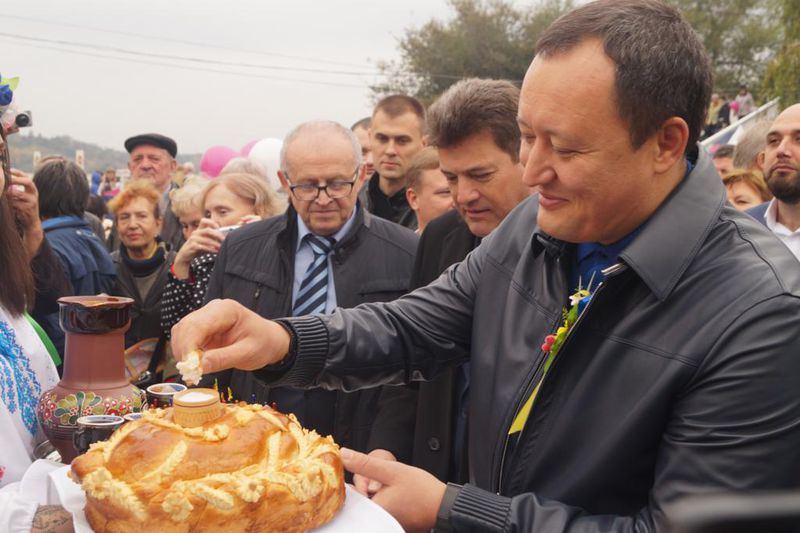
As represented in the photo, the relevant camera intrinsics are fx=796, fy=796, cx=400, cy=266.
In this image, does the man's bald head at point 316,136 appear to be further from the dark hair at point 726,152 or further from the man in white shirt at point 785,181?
the dark hair at point 726,152

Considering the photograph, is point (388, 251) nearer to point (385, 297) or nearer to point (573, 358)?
point (385, 297)

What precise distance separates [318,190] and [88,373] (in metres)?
1.89

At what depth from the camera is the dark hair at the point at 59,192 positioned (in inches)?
237

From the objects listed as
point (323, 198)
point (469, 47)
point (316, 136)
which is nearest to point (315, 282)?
point (323, 198)

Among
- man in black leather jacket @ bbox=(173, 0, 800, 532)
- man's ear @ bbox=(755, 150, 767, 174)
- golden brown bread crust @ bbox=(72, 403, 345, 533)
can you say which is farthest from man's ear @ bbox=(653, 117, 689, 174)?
man's ear @ bbox=(755, 150, 767, 174)

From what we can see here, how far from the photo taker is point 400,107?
6941mm

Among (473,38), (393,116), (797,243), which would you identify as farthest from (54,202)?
(473,38)

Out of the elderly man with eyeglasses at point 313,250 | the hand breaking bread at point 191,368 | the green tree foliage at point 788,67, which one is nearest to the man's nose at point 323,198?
the elderly man with eyeglasses at point 313,250

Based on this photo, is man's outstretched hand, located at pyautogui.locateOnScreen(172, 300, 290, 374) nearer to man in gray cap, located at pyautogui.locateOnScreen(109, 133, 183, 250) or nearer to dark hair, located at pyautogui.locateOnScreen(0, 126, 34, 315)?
dark hair, located at pyautogui.locateOnScreen(0, 126, 34, 315)

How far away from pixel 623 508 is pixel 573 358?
1.29ft

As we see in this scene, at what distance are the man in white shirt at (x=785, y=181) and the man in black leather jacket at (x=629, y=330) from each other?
12.9ft

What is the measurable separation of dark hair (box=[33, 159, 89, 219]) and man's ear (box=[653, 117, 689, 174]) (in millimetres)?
5108

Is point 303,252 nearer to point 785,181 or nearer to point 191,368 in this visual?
point 191,368

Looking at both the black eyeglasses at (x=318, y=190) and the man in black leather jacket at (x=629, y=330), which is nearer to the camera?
the man in black leather jacket at (x=629, y=330)
